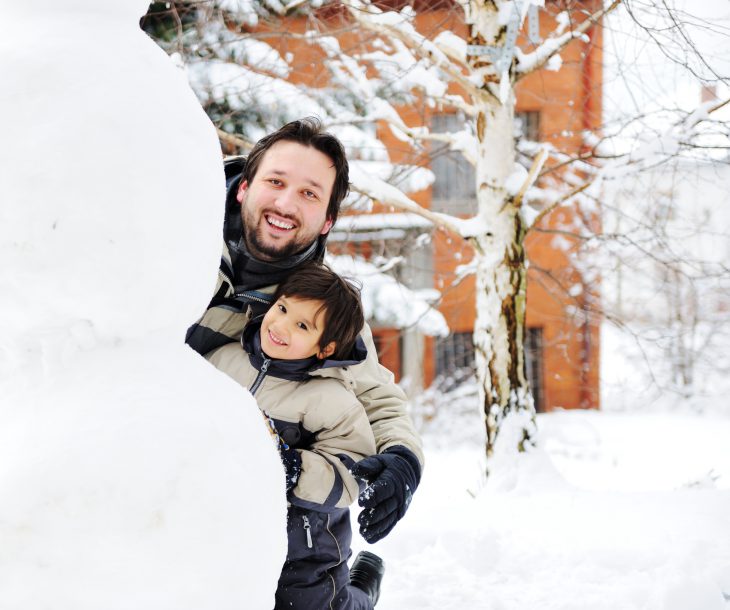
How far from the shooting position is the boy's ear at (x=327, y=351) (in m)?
2.02

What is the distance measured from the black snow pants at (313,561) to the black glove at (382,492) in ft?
0.71

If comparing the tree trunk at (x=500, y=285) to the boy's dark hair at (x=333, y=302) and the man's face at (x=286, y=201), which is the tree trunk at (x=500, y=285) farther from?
the boy's dark hair at (x=333, y=302)

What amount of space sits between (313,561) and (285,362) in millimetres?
606

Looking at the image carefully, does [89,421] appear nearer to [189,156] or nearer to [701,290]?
[189,156]

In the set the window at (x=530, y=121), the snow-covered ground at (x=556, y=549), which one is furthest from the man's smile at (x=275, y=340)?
the window at (x=530, y=121)

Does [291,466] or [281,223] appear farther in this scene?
[281,223]

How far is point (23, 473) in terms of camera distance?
40.7 inches

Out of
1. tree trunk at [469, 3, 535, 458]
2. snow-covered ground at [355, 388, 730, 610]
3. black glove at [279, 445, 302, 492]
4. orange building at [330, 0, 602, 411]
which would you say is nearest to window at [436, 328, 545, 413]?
orange building at [330, 0, 602, 411]

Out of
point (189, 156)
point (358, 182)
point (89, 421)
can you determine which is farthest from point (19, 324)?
point (358, 182)

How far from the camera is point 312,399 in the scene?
197 cm

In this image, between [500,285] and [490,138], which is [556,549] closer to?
[500,285]

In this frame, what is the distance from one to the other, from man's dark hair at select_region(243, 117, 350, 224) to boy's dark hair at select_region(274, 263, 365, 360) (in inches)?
17.4

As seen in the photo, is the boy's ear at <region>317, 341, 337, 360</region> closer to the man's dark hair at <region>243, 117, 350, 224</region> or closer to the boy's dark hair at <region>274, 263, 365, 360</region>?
the boy's dark hair at <region>274, 263, 365, 360</region>

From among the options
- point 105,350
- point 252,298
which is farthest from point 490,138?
point 105,350
